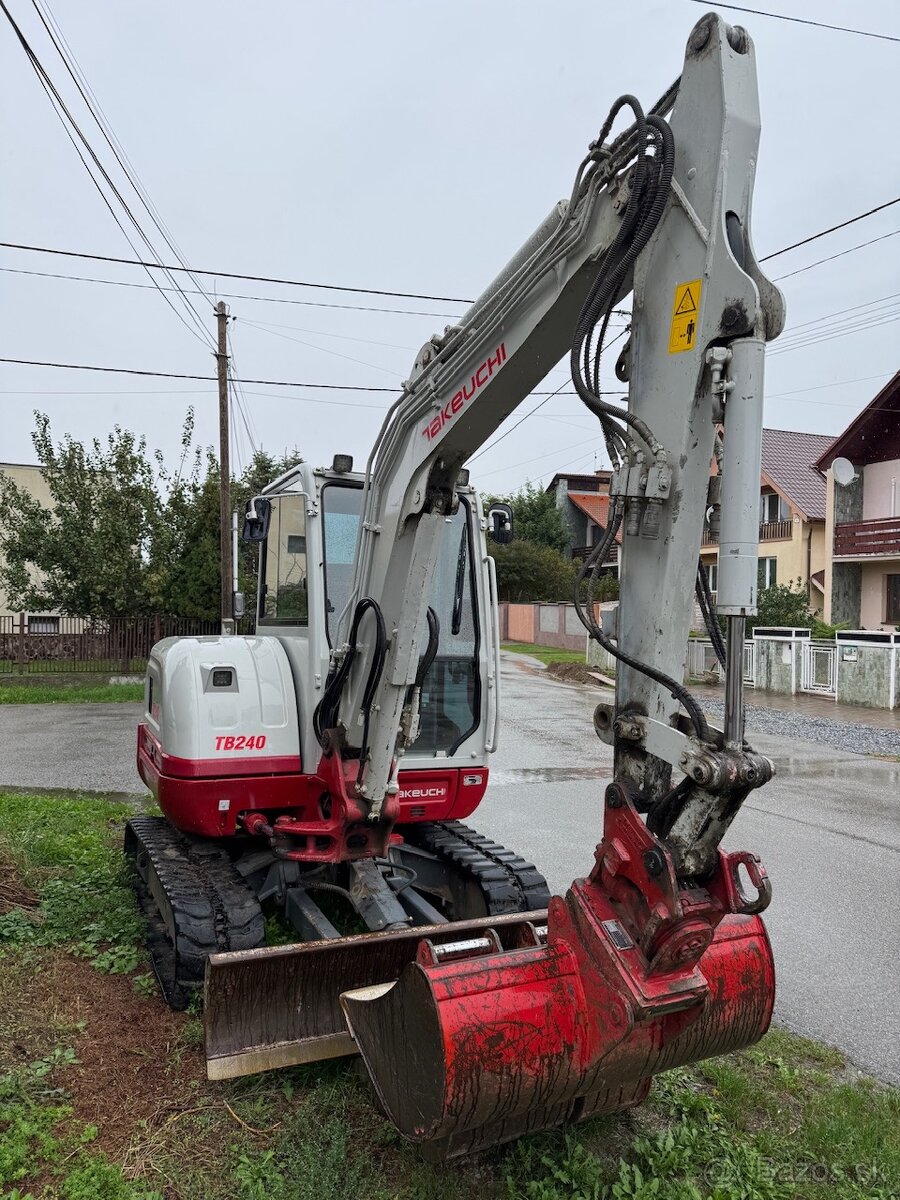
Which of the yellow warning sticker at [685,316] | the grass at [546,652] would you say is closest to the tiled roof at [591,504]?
the grass at [546,652]

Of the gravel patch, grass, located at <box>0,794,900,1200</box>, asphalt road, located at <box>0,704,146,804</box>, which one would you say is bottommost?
asphalt road, located at <box>0,704,146,804</box>

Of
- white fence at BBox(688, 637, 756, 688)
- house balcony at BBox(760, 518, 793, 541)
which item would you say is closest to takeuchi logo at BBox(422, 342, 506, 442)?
white fence at BBox(688, 637, 756, 688)

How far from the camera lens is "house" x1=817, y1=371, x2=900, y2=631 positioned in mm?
26125

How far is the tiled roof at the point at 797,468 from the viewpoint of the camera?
30.2 metres

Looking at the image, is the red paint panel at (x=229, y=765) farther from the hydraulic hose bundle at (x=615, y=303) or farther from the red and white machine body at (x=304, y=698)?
the hydraulic hose bundle at (x=615, y=303)

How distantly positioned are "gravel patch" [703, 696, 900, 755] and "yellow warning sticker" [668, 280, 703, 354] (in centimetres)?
→ 1053

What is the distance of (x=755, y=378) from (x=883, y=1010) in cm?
366

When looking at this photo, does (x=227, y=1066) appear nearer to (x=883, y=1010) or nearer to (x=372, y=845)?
(x=372, y=845)

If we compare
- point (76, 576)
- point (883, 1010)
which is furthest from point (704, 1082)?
point (76, 576)

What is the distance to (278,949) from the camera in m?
3.69

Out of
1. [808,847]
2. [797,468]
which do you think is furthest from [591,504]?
[808,847]

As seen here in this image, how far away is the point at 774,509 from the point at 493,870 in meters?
29.9

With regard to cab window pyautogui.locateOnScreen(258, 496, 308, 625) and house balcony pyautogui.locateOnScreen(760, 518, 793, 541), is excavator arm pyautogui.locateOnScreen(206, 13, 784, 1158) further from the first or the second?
house balcony pyautogui.locateOnScreen(760, 518, 793, 541)

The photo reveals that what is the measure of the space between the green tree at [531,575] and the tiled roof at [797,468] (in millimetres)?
11271
